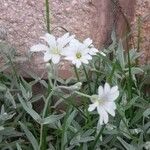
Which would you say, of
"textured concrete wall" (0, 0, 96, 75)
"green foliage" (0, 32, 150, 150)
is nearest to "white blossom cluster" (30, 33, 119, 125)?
"green foliage" (0, 32, 150, 150)

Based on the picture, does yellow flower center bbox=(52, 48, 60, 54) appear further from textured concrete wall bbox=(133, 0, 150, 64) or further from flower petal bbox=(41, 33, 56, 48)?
textured concrete wall bbox=(133, 0, 150, 64)

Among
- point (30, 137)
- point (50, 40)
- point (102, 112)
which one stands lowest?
point (30, 137)

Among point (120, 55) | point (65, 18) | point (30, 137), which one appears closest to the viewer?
point (30, 137)

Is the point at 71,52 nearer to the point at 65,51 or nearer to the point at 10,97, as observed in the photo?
the point at 65,51

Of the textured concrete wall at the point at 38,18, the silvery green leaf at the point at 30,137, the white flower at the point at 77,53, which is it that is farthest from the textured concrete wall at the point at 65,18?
the white flower at the point at 77,53

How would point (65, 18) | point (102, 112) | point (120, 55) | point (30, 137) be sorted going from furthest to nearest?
point (65, 18), point (120, 55), point (30, 137), point (102, 112)

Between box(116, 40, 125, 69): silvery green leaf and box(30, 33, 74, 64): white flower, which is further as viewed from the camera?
box(116, 40, 125, 69): silvery green leaf

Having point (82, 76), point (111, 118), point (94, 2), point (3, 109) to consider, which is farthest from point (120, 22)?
point (3, 109)

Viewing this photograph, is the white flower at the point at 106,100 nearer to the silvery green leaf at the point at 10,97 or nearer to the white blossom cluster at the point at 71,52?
the white blossom cluster at the point at 71,52

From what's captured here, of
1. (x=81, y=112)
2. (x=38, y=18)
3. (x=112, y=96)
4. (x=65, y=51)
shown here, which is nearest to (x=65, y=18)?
(x=38, y=18)
